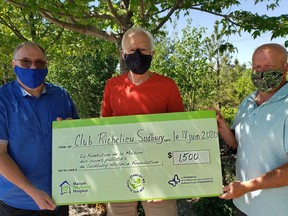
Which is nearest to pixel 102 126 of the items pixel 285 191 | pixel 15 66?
pixel 15 66

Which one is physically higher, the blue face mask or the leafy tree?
the leafy tree

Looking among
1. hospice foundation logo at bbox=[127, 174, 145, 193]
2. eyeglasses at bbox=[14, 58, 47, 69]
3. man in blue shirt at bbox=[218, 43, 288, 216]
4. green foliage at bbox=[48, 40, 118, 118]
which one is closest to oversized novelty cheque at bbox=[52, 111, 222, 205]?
hospice foundation logo at bbox=[127, 174, 145, 193]

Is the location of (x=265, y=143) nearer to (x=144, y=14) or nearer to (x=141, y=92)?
(x=141, y=92)

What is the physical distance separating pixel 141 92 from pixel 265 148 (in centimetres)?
128

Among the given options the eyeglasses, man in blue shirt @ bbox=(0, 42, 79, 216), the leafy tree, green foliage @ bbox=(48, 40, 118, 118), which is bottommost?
man in blue shirt @ bbox=(0, 42, 79, 216)

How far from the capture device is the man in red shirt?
116 inches

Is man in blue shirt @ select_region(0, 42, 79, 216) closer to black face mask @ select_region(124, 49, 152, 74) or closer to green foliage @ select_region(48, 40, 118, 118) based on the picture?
black face mask @ select_region(124, 49, 152, 74)

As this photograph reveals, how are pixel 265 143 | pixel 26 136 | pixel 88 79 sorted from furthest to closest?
pixel 88 79, pixel 26 136, pixel 265 143

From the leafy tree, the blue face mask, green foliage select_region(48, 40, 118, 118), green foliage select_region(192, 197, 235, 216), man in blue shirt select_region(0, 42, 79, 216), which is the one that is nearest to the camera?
man in blue shirt select_region(0, 42, 79, 216)

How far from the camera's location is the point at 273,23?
444cm

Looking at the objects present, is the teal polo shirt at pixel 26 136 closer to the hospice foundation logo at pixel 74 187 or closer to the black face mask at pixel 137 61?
the hospice foundation logo at pixel 74 187

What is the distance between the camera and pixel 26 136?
8.94 feet

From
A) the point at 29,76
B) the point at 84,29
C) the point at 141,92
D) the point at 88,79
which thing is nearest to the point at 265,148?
the point at 141,92

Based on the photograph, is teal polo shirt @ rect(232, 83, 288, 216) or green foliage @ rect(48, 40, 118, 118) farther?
green foliage @ rect(48, 40, 118, 118)
